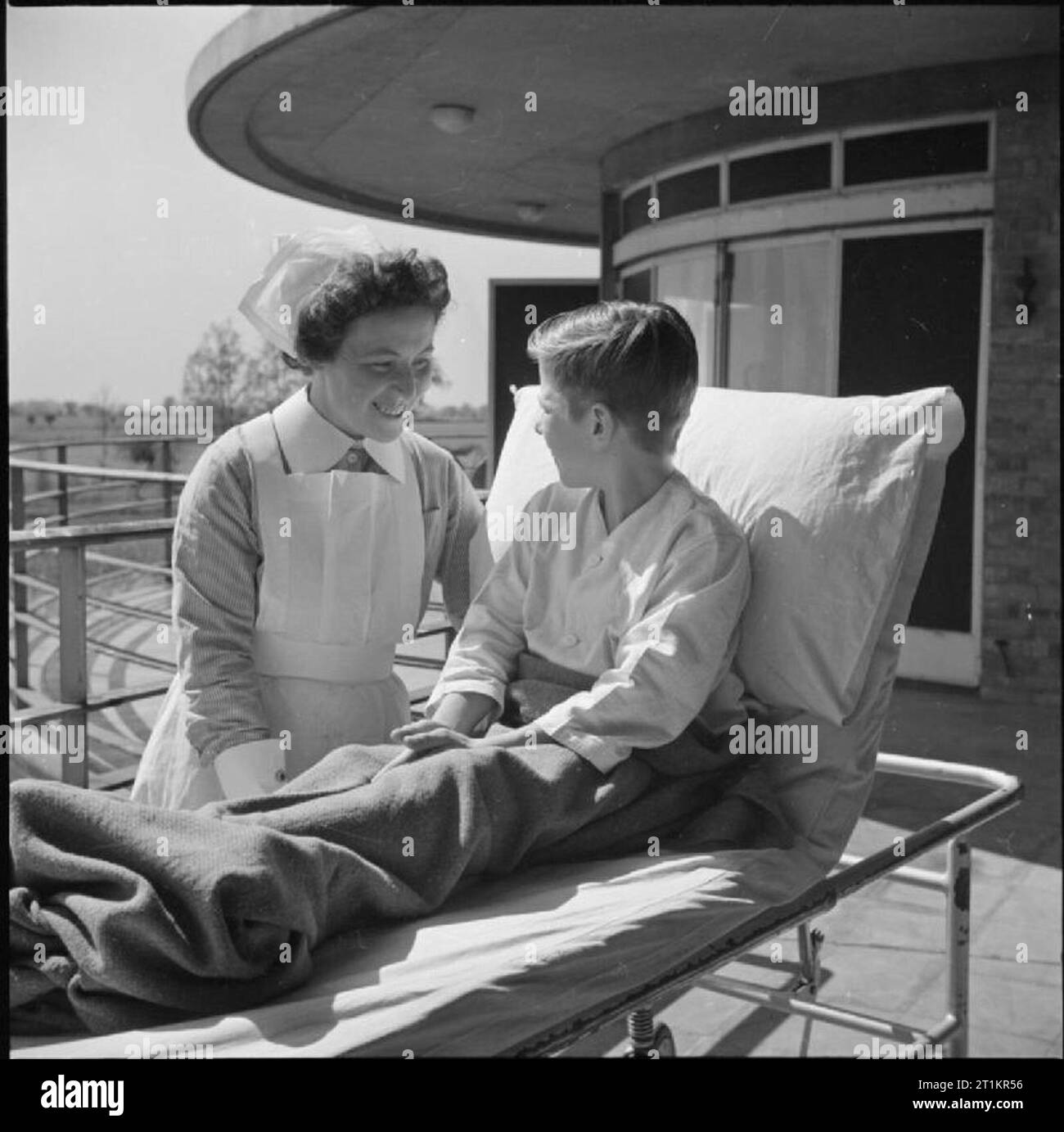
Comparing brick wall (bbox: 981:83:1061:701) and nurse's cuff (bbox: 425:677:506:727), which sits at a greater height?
brick wall (bbox: 981:83:1061:701)

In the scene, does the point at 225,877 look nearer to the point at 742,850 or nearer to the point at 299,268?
the point at 742,850

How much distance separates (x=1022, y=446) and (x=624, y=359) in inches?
34.2

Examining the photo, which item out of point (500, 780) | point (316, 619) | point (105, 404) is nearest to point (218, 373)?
point (105, 404)

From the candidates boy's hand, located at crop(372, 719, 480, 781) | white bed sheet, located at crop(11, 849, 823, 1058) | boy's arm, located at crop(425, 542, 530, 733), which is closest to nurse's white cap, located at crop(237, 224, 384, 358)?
boy's arm, located at crop(425, 542, 530, 733)

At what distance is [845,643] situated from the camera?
144 cm

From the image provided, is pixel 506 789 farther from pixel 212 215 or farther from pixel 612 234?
pixel 612 234

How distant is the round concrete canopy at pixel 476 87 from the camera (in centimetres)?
144

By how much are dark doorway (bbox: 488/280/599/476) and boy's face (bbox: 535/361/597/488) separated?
61 mm

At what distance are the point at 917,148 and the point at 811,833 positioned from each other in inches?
102

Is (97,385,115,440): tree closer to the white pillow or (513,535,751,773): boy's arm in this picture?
(513,535,751,773): boy's arm

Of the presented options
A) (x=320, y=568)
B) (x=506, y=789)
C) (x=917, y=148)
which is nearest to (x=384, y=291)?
(x=320, y=568)

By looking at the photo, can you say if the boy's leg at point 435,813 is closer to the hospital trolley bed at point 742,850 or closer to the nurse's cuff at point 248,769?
the hospital trolley bed at point 742,850

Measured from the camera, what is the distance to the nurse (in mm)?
1421

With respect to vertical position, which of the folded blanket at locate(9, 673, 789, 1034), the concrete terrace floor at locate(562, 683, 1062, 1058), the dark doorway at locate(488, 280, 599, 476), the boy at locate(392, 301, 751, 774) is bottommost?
the concrete terrace floor at locate(562, 683, 1062, 1058)
